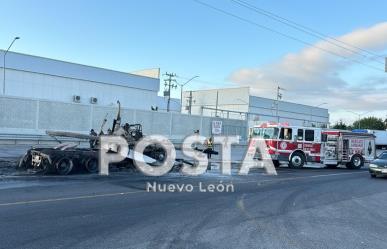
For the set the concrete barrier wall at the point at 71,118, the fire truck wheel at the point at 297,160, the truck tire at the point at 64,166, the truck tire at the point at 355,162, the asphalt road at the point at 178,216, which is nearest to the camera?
the asphalt road at the point at 178,216

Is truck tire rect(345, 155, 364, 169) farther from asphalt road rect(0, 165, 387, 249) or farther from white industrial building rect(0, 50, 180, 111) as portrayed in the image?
white industrial building rect(0, 50, 180, 111)

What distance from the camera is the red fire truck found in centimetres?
2852

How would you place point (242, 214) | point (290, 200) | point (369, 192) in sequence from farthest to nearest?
1. point (369, 192)
2. point (290, 200)
3. point (242, 214)

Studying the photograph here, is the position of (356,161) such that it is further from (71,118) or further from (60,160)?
(71,118)

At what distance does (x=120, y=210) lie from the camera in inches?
426

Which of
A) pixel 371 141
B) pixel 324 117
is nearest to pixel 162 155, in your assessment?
pixel 371 141

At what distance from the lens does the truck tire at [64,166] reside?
18.1 m

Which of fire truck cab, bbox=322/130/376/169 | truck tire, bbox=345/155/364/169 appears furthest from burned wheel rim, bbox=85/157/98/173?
truck tire, bbox=345/155/364/169

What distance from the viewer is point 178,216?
10484mm

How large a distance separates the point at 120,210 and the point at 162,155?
12.6 meters

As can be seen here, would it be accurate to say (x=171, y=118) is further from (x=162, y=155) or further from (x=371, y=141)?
(x=162, y=155)

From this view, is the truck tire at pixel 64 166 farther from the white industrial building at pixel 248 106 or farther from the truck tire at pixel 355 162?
the white industrial building at pixel 248 106

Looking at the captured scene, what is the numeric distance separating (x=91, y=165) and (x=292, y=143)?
536 inches

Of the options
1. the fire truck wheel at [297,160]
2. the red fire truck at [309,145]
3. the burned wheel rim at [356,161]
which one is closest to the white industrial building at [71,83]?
the red fire truck at [309,145]
